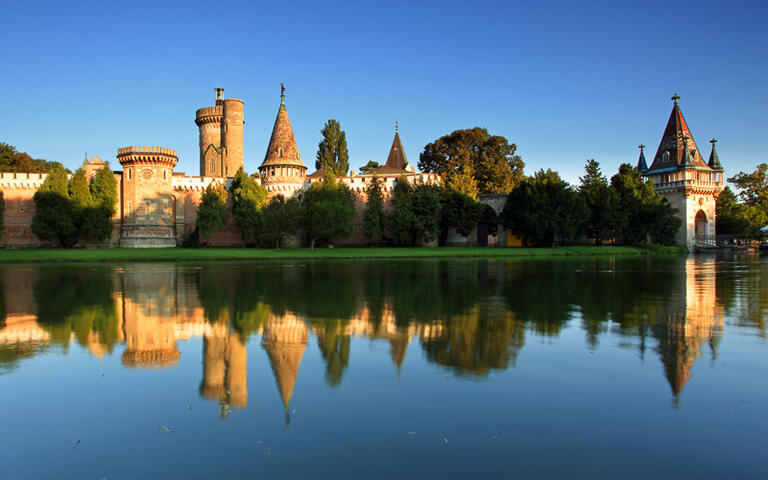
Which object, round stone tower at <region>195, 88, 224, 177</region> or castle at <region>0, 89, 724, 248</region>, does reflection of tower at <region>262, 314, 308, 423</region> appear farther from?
round stone tower at <region>195, 88, 224, 177</region>

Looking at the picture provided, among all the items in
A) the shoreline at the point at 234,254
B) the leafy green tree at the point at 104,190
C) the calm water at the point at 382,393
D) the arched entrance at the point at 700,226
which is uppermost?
the leafy green tree at the point at 104,190

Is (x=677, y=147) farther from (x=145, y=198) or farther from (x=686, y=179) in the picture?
(x=145, y=198)

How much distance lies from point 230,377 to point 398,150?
6275 centimetres

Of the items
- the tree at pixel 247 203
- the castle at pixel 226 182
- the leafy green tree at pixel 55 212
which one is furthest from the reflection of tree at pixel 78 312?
the castle at pixel 226 182

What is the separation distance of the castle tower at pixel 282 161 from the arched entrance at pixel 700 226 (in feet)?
144

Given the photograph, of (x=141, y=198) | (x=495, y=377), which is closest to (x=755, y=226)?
(x=141, y=198)

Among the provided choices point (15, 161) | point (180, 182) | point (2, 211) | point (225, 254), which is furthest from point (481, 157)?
point (15, 161)

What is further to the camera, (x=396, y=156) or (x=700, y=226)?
(x=396, y=156)

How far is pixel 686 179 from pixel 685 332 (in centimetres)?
5593

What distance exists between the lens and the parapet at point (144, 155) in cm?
4372

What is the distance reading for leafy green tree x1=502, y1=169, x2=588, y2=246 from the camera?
4361cm

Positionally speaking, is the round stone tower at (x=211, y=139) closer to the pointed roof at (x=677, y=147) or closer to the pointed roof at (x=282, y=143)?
the pointed roof at (x=282, y=143)

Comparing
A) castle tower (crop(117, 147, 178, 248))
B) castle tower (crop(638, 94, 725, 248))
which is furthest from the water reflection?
castle tower (crop(638, 94, 725, 248))

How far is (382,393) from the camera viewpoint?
482 centimetres
